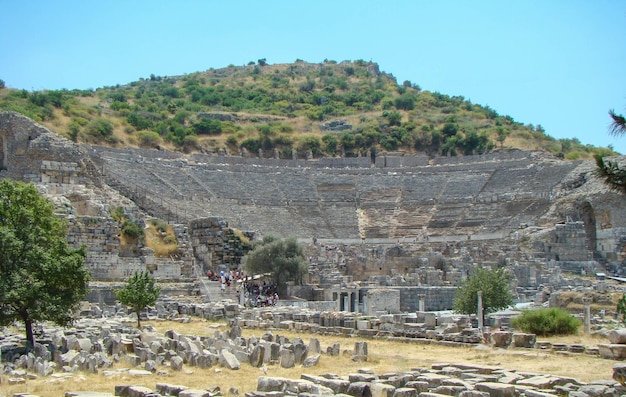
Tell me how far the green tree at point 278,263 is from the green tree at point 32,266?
1353cm

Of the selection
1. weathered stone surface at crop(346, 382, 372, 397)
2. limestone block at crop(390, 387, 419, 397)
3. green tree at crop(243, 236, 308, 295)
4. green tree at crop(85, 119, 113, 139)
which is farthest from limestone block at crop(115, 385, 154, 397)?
green tree at crop(85, 119, 113, 139)

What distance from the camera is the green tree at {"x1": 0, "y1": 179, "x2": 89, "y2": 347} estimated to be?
15.5 meters

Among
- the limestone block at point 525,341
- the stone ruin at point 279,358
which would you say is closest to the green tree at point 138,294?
the stone ruin at point 279,358

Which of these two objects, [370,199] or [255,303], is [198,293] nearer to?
[255,303]

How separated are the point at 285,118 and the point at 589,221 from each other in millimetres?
41211

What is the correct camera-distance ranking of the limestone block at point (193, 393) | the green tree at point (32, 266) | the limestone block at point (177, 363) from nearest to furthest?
the limestone block at point (193, 393) < the limestone block at point (177, 363) < the green tree at point (32, 266)

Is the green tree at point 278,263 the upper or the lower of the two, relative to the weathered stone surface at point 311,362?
→ upper

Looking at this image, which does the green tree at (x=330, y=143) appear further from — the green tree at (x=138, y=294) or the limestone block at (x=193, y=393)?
the limestone block at (x=193, y=393)

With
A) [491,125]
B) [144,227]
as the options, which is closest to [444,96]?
[491,125]

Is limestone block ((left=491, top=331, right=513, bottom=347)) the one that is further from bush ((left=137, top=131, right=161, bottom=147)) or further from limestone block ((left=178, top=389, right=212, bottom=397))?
bush ((left=137, top=131, right=161, bottom=147))

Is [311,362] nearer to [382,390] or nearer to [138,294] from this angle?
[382,390]

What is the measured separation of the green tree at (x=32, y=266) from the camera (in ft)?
50.9

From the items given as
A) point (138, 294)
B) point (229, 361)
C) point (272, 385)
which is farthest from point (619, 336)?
point (138, 294)

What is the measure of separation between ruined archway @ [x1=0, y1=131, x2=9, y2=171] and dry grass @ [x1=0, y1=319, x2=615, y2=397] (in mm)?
21947
